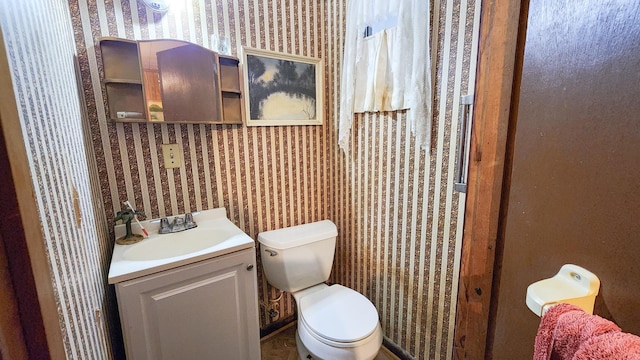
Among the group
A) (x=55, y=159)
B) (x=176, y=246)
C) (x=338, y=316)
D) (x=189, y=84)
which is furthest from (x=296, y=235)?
(x=55, y=159)

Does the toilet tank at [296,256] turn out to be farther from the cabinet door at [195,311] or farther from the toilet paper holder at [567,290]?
the toilet paper holder at [567,290]

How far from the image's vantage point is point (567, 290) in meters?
0.39

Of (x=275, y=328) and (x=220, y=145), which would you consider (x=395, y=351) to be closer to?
(x=275, y=328)

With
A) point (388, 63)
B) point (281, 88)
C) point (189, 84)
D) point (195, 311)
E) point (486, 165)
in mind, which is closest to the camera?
Answer: point (486, 165)

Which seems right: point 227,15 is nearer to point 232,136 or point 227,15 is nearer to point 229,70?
point 229,70

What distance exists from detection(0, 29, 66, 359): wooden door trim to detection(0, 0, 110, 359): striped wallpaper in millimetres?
85

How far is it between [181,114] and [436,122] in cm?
118

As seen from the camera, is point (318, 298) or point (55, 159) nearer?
point (55, 159)

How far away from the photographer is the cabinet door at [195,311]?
1.02 meters

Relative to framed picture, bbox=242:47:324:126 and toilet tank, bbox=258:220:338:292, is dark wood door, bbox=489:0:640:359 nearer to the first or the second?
toilet tank, bbox=258:220:338:292

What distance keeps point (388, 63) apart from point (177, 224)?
54.0 inches

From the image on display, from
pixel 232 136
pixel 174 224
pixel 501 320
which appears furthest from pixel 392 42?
pixel 174 224

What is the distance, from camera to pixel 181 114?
4.11 feet

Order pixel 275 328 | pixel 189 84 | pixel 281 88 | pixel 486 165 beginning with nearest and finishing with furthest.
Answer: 1. pixel 486 165
2. pixel 189 84
3. pixel 281 88
4. pixel 275 328
